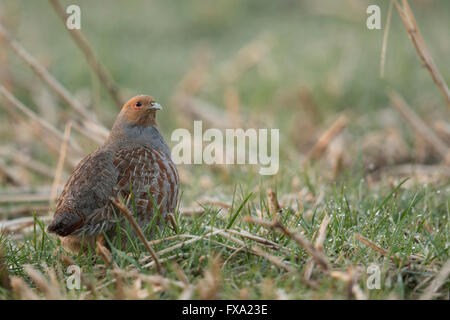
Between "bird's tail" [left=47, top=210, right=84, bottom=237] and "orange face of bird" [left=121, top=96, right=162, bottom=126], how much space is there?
67cm

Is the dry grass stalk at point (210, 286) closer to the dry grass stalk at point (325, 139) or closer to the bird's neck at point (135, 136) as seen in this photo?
the bird's neck at point (135, 136)

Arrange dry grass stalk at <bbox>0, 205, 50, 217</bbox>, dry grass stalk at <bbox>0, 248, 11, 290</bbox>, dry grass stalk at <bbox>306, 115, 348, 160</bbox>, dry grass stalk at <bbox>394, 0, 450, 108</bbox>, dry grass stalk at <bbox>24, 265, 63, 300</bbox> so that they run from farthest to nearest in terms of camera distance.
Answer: dry grass stalk at <bbox>306, 115, 348, 160</bbox> → dry grass stalk at <bbox>0, 205, 50, 217</bbox> → dry grass stalk at <bbox>394, 0, 450, 108</bbox> → dry grass stalk at <bbox>0, 248, 11, 290</bbox> → dry grass stalk at <bbox>24, 265, 63, 300</bbox>

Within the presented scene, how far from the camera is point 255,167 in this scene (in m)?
4.77

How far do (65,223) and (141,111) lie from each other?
2.61 feet

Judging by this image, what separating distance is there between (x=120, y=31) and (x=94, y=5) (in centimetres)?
121

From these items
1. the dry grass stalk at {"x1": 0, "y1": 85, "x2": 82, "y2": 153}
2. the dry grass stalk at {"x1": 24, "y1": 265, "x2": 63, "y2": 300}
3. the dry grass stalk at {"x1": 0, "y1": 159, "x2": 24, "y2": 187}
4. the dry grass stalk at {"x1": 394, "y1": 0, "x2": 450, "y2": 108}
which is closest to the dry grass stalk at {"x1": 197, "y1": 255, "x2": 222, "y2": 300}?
the dry grass stalk at {"x1": 24, "y1": 265, "x2": 63, "y2": 300}

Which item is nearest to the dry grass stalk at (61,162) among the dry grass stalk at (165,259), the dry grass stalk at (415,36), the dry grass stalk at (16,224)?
the dry grass stalk at (16,224)

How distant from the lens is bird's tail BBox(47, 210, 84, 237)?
8.80 feet

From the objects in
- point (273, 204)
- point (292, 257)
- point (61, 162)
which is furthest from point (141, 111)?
point (292, 257)

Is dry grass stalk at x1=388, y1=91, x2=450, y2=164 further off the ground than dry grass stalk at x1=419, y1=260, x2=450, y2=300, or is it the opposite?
dry grass stalk at x1=388, y1=91, x2=450, y2=164

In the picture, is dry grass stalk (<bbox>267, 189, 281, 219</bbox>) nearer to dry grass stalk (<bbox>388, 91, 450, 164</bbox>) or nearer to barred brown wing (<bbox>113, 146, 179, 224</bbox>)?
barred brown wing (<bbox>113, 146, 179, 224</bbox>)

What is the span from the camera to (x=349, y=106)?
6.60 metres

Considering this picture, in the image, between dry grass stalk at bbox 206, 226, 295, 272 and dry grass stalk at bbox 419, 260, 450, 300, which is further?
dry grass stalk at bbox 206, 226, 295, 272
